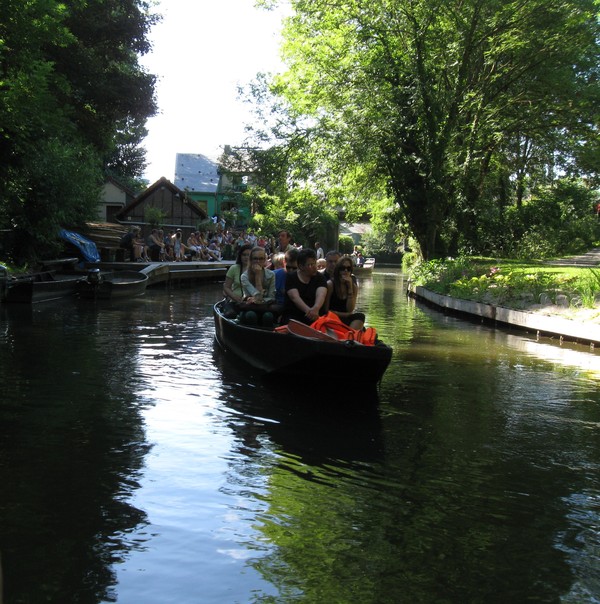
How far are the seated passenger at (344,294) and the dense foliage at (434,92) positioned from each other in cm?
1781

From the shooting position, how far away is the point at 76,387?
8.43m

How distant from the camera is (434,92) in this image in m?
27.3

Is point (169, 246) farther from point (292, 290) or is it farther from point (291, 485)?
point (291, 485)

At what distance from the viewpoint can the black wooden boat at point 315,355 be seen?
7.49 meters

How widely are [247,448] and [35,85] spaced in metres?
12.8

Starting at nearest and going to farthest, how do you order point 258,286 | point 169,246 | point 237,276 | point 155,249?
1. point 258,286
2. point 237,276
3. point 155,249
4. point 169,246

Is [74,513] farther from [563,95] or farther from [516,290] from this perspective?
[563,95]

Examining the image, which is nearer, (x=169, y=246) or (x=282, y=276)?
(x=282, y=276)

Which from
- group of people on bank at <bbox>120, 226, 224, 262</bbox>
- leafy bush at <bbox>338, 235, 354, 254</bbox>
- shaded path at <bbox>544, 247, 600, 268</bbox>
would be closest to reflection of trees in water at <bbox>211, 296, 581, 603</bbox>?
group of people on bank at <bbox>120, 226, 224, 262</bbox>

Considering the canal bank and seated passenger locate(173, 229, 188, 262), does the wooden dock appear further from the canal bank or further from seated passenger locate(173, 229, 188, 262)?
the canal bank

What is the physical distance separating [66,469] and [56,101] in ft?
62.1

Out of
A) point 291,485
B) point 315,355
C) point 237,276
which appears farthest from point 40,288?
point 291,485

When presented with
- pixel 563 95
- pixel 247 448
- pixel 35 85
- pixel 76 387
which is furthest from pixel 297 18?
pixel 247 448

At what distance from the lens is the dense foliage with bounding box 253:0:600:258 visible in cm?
2611
